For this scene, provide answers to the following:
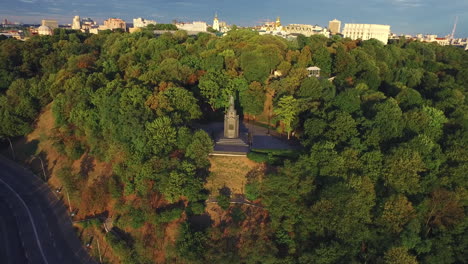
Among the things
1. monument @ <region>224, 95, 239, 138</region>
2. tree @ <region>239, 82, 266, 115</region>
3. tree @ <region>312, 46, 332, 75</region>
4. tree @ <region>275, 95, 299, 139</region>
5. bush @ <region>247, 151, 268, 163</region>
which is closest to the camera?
bush @ <region>247, 151, 268, 163</region>

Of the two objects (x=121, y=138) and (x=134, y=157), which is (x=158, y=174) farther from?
(x=121, y=138)

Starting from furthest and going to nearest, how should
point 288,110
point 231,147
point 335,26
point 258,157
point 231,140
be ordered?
point 335,26, point 288,110, point 231,140, point 231,147, point 258,157

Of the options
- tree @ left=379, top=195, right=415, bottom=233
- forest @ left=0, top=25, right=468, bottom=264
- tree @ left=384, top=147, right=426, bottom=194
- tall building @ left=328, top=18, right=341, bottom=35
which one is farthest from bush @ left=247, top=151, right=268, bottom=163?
tall building @ left=328, top=18, right=341, bottom=35

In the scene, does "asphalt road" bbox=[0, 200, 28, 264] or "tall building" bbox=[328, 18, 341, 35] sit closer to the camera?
"asphalt road" bbox=[0, 200, 28, 264]

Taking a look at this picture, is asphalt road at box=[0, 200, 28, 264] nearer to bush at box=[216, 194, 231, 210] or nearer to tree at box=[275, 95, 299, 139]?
bush at box=[216, 194, 231, 210]

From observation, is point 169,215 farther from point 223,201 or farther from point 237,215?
point 237,215

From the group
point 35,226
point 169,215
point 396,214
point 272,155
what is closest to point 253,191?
point 272,155
